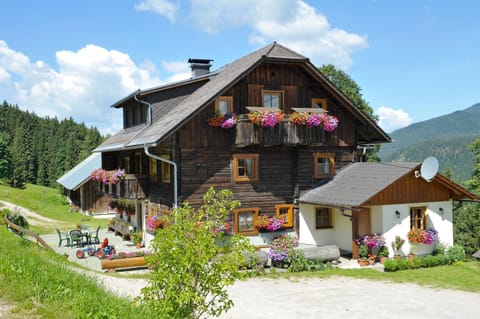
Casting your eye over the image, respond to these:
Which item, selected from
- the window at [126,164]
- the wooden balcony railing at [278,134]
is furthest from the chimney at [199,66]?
the wooden balcony railing at [278,134]

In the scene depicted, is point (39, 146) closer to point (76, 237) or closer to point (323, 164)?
point (76, 237)

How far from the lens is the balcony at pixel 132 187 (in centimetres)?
2214

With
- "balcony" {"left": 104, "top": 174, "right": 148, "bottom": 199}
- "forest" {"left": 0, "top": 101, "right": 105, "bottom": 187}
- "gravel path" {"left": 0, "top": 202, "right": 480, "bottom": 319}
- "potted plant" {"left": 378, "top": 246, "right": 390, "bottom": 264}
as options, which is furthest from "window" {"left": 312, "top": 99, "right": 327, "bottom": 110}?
"forest" {"left": 0, "top": 101, "right": 105, "bottom": 187}

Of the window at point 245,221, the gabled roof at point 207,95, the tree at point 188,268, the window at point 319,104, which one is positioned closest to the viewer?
the tree at point 188,268

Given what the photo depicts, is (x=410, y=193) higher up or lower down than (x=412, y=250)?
higher up

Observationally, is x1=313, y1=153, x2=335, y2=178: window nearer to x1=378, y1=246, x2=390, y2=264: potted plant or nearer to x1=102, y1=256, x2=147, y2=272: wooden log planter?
x1=378, y1=246, x2=390, y2=264: potted plant

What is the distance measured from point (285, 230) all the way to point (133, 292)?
9886 millimetres

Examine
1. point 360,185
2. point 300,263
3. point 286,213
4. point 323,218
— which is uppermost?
point 360,185

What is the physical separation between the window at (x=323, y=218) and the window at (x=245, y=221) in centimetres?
287

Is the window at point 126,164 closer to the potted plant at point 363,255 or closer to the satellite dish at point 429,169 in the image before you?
the potted plant at point 363,255

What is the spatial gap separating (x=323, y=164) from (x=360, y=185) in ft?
9.13

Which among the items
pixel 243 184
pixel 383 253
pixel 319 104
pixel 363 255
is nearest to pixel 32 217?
pixel 243 184

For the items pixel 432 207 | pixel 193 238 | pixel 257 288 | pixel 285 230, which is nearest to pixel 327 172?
pixel 285 230

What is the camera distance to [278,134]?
20125 millimetres
